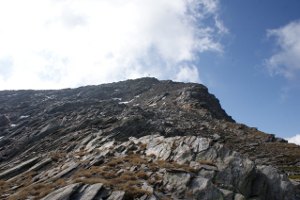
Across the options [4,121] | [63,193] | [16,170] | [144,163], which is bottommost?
[63,193]

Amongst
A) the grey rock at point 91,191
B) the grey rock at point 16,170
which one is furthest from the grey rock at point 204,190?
the grey rock at point 16,170

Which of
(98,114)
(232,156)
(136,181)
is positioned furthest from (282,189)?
(98,114)

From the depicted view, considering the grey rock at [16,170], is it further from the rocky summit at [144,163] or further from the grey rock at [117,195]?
the grey rock at [117,195]

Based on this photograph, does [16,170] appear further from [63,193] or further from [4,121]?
[4,121]

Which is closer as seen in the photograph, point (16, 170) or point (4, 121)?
point (16, 170)

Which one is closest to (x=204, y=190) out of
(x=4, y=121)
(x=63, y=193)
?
(x=63, y=193)

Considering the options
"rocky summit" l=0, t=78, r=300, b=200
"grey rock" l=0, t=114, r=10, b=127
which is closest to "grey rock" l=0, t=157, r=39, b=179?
"rocky summit" l=0, t=78, r=300, b=200

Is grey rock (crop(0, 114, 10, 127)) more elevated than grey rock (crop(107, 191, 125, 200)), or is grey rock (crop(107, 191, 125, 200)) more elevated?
grey rock (crop(0, 114, 10, 127))

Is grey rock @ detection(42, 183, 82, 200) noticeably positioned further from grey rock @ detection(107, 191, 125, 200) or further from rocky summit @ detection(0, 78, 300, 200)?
grey rock @ detection(107, 191, 125, 200)

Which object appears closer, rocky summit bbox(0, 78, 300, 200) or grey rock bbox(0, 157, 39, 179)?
rocky summit bbox(0, 78, 300, 200)

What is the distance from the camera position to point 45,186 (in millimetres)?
29188

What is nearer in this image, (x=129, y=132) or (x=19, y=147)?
(x=129, y=132)

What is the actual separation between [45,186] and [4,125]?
78.5m

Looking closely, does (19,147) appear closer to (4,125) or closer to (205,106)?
(4,125)
